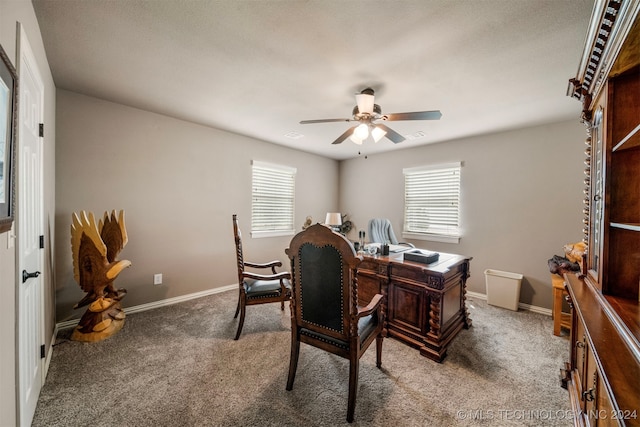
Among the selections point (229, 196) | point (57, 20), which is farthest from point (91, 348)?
point (57, 20)

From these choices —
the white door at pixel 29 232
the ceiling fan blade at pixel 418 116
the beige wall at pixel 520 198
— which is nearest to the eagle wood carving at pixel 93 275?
the white door at pixel 29 232

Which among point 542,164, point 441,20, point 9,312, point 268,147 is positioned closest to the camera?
point 9,312

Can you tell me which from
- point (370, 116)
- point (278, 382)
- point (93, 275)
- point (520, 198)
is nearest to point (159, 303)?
point (93, 275)

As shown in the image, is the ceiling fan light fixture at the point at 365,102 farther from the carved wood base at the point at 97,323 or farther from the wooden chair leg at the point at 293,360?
the carved wood base at the point at 97,323

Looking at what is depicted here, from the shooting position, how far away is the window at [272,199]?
432 centimetres

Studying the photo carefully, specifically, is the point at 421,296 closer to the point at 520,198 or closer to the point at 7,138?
the point at 520,198

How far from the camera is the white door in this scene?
1.35m

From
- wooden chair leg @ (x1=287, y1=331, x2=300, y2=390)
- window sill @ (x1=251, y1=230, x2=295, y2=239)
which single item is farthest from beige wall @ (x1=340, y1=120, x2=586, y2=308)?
wooden chair leg @ (x1=287, y1=331, x2=300, y2=390)

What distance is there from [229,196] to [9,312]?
286 centimetres

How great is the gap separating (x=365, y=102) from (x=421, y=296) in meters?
1.89

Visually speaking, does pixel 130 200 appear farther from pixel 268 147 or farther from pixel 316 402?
pixel 316 402

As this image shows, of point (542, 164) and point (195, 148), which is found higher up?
point (195, 148)

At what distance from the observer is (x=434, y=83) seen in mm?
2330

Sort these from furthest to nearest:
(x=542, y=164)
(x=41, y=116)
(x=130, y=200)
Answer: (x=542, y=164), (x=130, y=200), (x=41, y=116)
